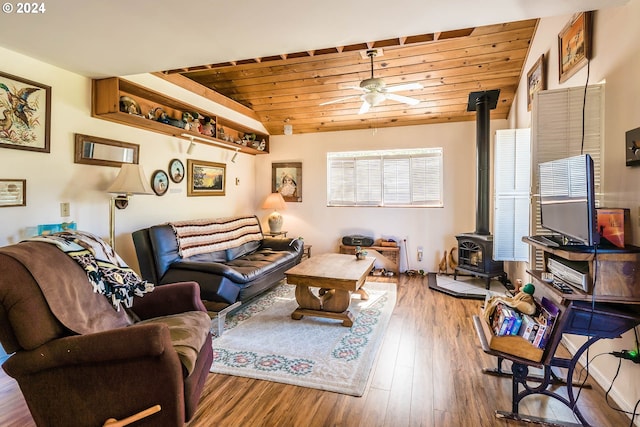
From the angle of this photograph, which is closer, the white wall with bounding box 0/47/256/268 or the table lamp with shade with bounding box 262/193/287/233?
the white wall with bounding box 0/47/256/268

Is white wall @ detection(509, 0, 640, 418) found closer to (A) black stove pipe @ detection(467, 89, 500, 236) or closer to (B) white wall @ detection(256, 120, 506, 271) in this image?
(A) black stove pipe @ detection(467, 89, 500, 236)

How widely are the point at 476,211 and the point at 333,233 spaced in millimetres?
2248

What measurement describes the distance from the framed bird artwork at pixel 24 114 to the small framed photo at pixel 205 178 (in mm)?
1702

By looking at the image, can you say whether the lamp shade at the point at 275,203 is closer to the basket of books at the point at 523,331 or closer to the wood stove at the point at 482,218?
the wood stove at the point at 482,218

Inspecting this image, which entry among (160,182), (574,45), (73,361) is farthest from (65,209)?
(574,45)

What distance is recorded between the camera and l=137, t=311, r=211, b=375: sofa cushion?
161 cm

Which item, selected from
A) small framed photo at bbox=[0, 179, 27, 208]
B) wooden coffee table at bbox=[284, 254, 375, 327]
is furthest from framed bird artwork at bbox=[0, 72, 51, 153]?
wooden coffee table at bbox=[284, 254, 375, 327]

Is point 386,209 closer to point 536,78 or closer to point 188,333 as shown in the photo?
point 536,78

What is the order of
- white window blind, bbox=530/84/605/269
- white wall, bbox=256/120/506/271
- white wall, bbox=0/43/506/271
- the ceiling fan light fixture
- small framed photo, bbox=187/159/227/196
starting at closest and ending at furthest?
white window blind, bbox=530/84/605/269 < white wall, bbox=0/43/506/271 < the ceiling fan light fixture < small framed photo, bbox=187/159/227/196 < white wall, bbox=256/120/506/271

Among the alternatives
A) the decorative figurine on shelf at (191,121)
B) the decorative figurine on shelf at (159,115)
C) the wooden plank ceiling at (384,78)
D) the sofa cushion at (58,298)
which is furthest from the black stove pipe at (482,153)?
the sofa cushion at (58,298)

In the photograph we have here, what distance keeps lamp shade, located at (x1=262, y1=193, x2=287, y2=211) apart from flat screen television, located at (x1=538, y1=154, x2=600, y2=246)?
3.85 metres

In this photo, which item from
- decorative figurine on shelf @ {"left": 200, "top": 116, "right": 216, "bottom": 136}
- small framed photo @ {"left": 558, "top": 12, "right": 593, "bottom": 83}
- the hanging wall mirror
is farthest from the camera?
decorative figurine on shelf @ {"left": 200, "top": 116, "right": 216, "bottom": 136}

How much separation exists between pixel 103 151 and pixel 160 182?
74 cm

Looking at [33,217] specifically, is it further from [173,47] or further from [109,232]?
[173,47]
